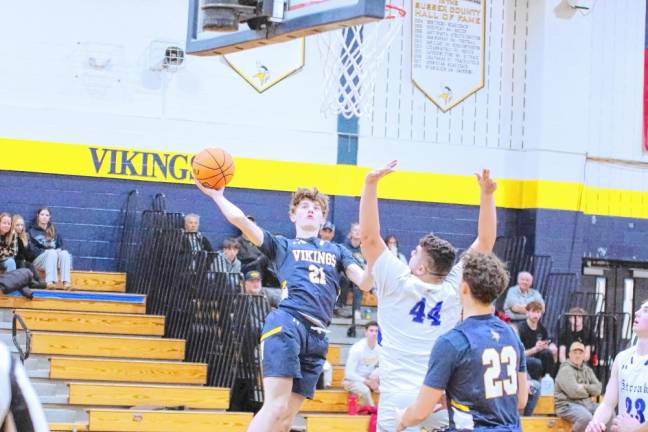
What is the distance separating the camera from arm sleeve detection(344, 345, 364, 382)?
12992 millimetres

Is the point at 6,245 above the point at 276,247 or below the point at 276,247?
below

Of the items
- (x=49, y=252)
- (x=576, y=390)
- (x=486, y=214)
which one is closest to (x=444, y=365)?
(x=486, y=214)

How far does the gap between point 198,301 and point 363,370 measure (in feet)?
7.40

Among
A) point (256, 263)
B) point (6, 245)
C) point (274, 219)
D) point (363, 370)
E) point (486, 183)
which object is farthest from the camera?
point (274, 219)

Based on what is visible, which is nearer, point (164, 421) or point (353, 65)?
point (164, 421)

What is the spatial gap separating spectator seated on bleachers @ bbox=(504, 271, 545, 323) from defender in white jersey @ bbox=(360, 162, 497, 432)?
30.5 ft

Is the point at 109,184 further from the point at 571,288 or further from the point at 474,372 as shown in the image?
the point at 474,372

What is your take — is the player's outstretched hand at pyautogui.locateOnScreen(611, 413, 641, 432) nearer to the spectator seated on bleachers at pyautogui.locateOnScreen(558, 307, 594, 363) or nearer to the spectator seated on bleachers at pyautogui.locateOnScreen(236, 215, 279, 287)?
the spectator seated on bleachers at pyautogui.locateOnScreen(558, 307, 594, 363)

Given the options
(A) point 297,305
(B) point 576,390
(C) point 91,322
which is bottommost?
(B) point 576,390

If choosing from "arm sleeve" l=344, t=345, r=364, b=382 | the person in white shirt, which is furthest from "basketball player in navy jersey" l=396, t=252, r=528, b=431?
"arm sleeve" l=344, t=345, r=364, b=382

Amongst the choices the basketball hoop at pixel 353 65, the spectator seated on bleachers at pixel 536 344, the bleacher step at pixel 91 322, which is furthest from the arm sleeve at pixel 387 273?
the basketball hoop at pixel 353 65

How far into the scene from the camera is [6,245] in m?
13.8

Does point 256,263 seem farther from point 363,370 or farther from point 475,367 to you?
point 475,367

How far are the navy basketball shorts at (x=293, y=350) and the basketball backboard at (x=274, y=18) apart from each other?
1.97 m
